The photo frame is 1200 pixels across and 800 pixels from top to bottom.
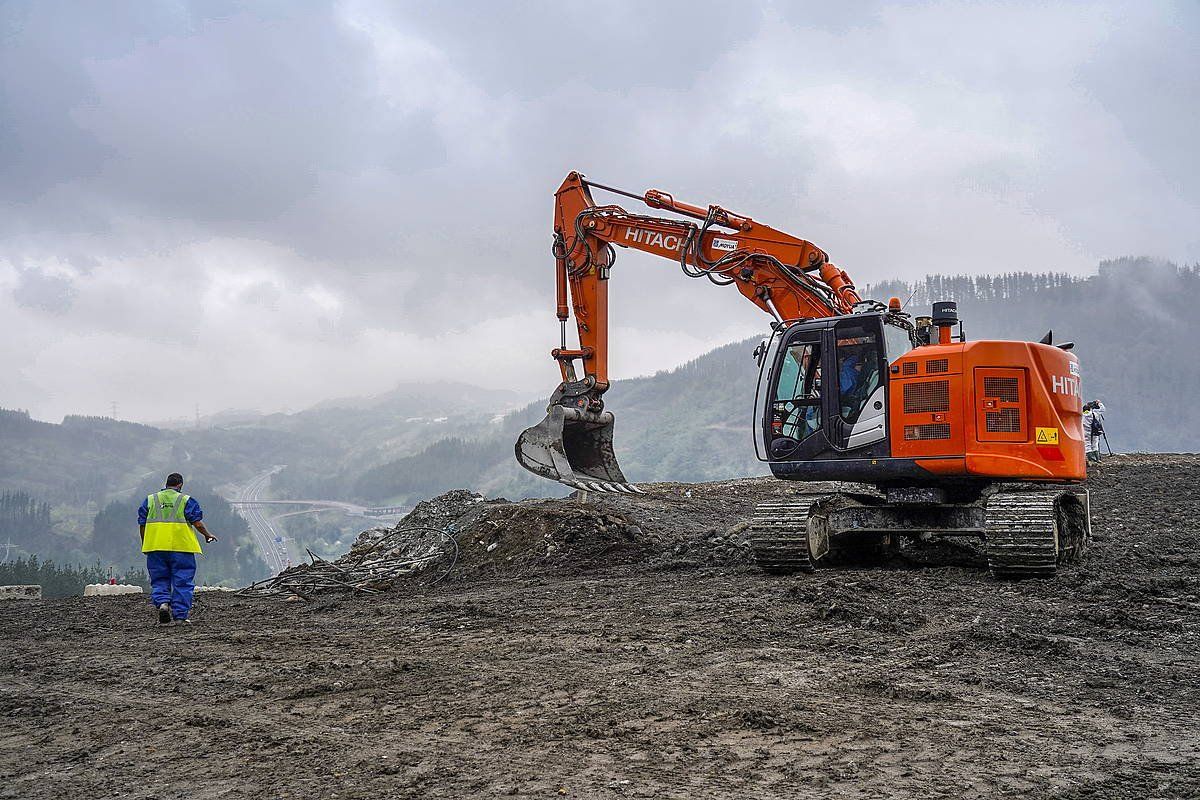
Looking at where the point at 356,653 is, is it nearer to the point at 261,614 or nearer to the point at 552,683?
the point at 552,683

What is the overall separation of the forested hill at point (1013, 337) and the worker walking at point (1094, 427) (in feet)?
311

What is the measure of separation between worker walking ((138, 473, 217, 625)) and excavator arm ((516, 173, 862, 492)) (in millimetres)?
4495

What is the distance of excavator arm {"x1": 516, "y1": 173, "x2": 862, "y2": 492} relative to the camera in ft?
38.5

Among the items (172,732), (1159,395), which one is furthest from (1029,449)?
(1159,395)

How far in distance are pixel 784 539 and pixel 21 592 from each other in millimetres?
11781

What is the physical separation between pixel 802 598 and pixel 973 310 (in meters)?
157

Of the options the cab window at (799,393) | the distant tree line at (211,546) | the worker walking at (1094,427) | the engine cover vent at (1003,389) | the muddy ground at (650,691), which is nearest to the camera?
the muddy ground at (650,691)

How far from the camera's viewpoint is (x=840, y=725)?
185 inches

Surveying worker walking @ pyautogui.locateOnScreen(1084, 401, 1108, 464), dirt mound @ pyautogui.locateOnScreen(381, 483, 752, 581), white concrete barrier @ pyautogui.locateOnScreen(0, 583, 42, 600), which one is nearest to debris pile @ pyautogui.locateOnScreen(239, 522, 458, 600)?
dirt mound @ pyautogui.locateOnScreen(381, 483, 752, 581)

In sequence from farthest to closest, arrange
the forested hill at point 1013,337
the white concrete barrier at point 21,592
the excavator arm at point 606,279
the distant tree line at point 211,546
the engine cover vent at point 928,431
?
the forested hill at point 1013,337 → the distant tree line at point 211,546 → the white concrete barrier at point 21,592 → the excavator arm at point 606,279 → the engine cover vent at point 928,431

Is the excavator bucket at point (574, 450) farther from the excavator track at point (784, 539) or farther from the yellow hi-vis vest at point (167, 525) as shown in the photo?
the yellow hi-vis vest at point (167, 525)

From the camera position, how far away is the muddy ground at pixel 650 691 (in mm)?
4074

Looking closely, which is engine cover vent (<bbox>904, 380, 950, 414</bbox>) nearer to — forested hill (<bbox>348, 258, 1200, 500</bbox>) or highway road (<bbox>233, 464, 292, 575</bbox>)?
forested hill (<bbox>348, 258, 1200, 500</bbox>)

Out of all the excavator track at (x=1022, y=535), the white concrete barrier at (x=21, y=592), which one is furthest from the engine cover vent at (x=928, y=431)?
the white concrete barrier at (x=21, y=592)
